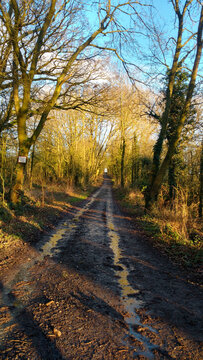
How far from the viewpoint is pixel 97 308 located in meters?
3.46

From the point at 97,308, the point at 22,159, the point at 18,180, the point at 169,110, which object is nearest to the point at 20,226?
the point at 18,180

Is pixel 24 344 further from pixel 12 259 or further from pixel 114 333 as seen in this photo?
pixel 12 259

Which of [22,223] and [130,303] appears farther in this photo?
[22,223]

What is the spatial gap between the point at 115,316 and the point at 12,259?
291cm

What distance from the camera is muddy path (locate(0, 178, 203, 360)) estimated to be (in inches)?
105

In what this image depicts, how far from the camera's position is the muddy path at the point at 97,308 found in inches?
105

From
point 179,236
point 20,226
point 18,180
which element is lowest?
point 179,236

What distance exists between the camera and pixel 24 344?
262 centimetres

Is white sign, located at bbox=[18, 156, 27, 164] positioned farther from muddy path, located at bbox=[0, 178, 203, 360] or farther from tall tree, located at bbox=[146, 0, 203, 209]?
tall tree, located at bbox=[146, 0, 203, 209]

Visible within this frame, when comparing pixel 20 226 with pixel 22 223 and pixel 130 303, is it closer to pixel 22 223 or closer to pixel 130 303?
pixel 22 223

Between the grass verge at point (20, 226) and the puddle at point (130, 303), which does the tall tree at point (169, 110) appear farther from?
the puddle at point (130, 303)

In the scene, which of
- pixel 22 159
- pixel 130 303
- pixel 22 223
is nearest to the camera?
pixel 130 303

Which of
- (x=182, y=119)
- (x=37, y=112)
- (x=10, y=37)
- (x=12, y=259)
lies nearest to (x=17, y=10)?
(x=10, y=37)

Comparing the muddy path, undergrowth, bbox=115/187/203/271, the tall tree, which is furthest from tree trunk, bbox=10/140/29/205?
the tall tree
